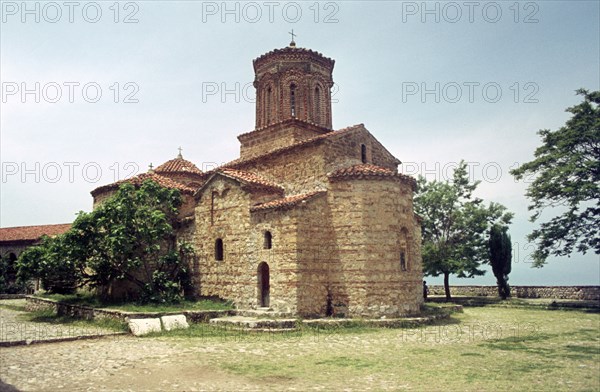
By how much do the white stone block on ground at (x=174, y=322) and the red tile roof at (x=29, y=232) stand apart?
68.4ft

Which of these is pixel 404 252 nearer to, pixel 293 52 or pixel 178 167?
pixel 293 52

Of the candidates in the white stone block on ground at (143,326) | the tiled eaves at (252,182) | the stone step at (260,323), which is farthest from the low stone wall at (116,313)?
the tiled eaves at (252,182)

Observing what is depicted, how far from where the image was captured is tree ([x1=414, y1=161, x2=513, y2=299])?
23.0m

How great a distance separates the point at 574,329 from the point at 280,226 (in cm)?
948

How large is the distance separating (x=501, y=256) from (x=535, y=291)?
9.80ft

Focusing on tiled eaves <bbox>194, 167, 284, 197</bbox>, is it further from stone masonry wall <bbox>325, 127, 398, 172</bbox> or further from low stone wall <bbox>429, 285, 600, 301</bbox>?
low stone wall <bbox>429, 285, 600, 301</bbox>

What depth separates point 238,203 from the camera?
1511cm

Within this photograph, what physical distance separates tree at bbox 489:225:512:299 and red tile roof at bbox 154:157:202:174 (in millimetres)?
17496

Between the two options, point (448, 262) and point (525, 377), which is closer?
point (525, 377)

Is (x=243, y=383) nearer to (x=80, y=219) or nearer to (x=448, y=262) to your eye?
(x=80, y=219)

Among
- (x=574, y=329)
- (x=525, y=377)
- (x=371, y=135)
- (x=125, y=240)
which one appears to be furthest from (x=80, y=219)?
(x=574, y=329)

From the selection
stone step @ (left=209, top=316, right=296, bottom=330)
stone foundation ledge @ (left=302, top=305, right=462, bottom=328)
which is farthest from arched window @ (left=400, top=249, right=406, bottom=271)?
stone step @ (left=209, top=316, right=296, bottom=330)

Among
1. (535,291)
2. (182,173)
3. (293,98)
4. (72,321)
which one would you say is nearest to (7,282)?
(182,173)

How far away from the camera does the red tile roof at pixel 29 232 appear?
29.1 metres
